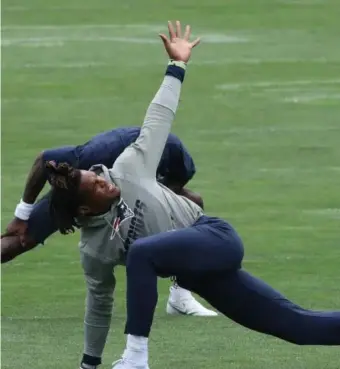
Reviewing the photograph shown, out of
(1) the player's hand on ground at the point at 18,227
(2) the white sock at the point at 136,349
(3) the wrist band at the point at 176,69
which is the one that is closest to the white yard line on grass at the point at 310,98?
(1) the player's hand on ground at the point at 18,227

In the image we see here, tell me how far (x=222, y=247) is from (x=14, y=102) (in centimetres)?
1306

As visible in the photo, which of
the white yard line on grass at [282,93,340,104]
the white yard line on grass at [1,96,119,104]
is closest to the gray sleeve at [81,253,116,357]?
the white yard line on grass at [282,93,340,104]

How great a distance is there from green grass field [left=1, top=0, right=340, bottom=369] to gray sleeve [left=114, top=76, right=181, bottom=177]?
4.92ft

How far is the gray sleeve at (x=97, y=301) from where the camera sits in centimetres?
753

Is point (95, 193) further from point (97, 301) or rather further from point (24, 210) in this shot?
point (24, 210)

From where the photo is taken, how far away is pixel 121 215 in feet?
23.8

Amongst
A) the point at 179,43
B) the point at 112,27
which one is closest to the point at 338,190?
the point at 179,43

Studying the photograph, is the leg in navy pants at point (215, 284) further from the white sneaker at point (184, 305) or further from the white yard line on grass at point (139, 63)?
the white yard line on grass at point (139, 63)

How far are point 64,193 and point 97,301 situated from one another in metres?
0.81

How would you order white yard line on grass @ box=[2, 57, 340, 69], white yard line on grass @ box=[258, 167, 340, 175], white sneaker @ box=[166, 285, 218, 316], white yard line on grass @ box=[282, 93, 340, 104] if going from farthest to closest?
white yard line on grass @ box=[2, 57, 340, 69] → white yard line on grass @ box=[282, 93, 340, 104] → white yard line on grass @ box=[258, 167, 340, 175] → white sneaker @ box=[166, 285, 218, 316]

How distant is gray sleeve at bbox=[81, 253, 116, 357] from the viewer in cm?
753

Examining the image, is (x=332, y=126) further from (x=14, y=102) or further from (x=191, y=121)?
(x=14, y=102)

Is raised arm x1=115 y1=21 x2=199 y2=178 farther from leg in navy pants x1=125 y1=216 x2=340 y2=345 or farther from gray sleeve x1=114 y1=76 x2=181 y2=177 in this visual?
leg in navy pants x1=125 y1=216 x2=340 y2=345

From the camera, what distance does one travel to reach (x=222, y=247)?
7.26m
